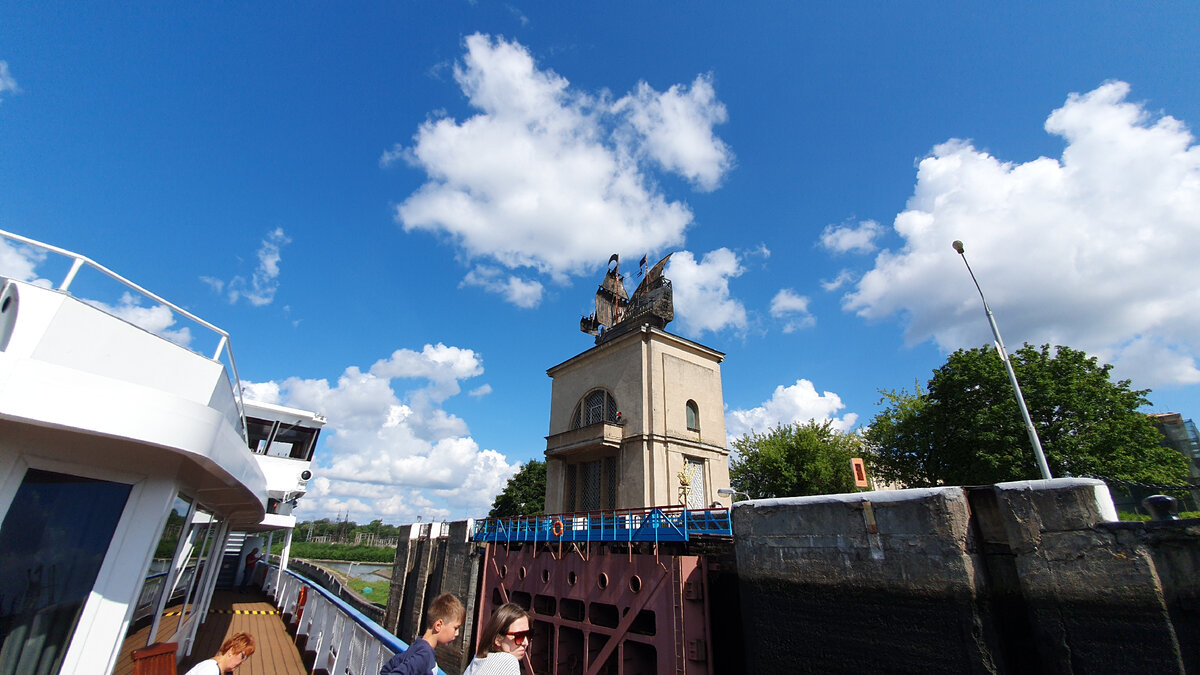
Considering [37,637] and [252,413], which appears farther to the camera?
[252,413]

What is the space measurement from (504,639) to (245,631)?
1052cm

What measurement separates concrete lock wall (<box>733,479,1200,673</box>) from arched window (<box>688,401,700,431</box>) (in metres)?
11.8

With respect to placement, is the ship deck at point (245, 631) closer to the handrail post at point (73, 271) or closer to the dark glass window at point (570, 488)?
the handrail post at point (73, 271)

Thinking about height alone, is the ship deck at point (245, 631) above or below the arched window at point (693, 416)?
below

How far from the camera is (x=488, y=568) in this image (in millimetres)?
16500

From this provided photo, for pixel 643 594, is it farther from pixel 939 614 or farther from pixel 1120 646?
pixel 1120 646

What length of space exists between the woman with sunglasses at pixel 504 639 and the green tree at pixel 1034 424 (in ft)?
74.7

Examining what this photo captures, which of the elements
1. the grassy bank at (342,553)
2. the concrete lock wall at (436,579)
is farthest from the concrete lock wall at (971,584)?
the grassy bank at (342,553)

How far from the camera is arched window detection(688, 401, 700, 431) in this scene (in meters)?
19.8

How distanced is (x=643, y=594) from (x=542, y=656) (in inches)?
200

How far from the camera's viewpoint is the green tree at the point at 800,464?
2423 cm

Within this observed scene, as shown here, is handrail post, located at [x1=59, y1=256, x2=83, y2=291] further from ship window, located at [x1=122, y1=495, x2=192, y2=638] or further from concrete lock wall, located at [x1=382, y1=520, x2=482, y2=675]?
concrete lock wall, located at [x1=382, y1=520, x2=482, y2=675]

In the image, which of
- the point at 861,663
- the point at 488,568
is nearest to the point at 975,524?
the point at 861,663

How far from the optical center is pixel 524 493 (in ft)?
144
